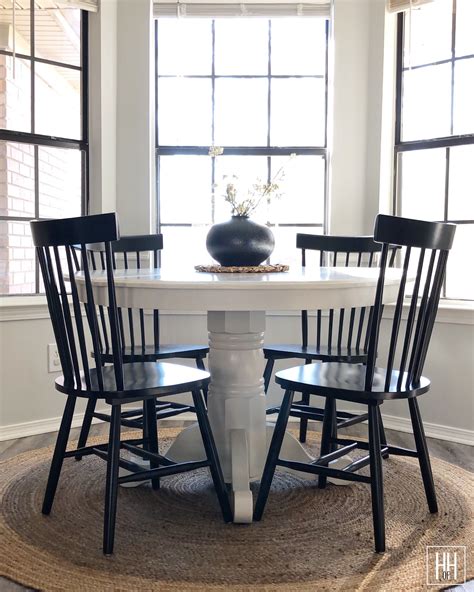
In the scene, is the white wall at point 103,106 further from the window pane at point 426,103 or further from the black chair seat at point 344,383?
the black chair seat at point 344,383

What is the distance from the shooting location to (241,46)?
3.30m

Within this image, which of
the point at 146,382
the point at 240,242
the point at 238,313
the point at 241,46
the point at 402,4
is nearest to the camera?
the point at 146,382

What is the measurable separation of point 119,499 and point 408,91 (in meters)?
2.35

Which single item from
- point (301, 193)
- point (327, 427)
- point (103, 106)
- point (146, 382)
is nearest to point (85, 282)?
point (146, 382)

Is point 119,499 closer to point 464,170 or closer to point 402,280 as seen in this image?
point 402,280

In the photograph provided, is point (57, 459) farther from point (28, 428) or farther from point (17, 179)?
point (17, 179)

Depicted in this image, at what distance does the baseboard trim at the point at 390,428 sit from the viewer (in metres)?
2.88

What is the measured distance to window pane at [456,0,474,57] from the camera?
2.98 metres

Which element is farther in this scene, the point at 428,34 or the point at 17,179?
the point at 428,34

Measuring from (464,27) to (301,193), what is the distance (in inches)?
42.2

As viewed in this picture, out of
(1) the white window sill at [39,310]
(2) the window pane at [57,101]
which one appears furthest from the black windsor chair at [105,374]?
(2) the window pane at [57,101]

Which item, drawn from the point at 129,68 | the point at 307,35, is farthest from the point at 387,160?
the point at 129,68

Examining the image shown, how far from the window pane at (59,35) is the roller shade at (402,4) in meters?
1.52

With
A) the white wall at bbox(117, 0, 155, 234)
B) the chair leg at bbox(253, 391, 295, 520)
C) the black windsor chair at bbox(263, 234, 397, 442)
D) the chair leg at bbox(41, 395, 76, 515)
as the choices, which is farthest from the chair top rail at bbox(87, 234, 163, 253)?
the chair leg at bbox(253, 391, 295, 520)
